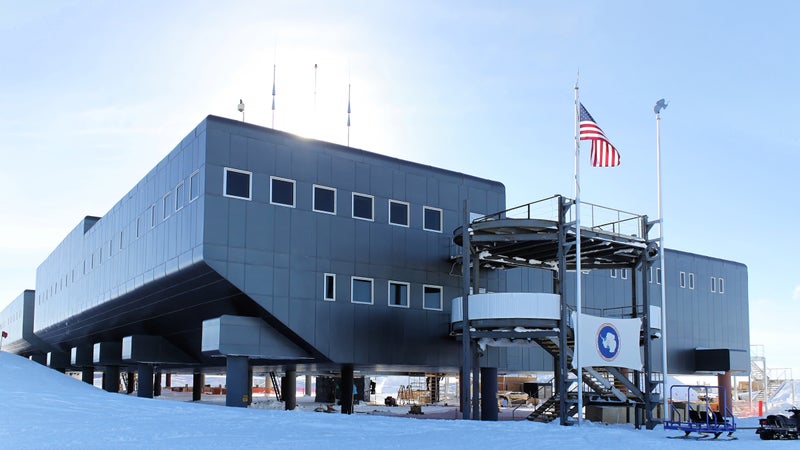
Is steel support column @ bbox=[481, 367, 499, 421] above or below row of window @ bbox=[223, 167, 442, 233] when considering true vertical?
below

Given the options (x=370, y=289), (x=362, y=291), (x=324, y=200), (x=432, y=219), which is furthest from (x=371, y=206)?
(x=362, y=291)

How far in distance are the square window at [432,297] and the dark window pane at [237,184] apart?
9.88 metres

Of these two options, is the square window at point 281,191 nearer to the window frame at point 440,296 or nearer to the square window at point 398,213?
the square window at point 398,213

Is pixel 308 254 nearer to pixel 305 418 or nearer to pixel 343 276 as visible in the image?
pixel 343 276

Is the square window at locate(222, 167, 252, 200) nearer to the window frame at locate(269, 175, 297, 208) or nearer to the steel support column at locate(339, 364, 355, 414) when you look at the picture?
the window frame at locate(269, 175, 297, 208)

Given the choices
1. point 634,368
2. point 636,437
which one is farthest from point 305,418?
point 634,368

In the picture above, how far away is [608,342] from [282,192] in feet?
47.6

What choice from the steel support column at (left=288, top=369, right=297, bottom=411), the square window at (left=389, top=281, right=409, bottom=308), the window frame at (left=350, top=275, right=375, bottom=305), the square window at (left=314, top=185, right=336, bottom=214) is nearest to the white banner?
the square window at (left=389, top=281, right=409, bottom=308)

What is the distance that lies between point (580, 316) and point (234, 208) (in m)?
14.1

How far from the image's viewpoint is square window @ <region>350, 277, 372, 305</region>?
1493 inches

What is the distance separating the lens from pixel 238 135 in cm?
3516

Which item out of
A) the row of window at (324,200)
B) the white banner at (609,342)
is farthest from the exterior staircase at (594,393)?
the row of window at (324,200)

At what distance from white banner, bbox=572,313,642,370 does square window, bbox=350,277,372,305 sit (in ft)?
30.4

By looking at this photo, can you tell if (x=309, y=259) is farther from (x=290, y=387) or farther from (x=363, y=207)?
(x=290, y=387)
